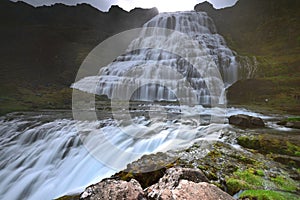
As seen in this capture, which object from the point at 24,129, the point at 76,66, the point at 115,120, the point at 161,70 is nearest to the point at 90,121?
the point at 115,120

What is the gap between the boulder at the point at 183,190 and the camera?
1381 millimetres

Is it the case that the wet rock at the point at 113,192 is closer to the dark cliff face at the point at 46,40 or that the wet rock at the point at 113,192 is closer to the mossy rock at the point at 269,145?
the mossy rock at the point at 269,145

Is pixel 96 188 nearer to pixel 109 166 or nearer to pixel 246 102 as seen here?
pixel 109 166

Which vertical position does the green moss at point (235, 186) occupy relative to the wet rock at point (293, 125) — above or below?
below

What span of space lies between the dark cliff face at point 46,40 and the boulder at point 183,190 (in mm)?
19376

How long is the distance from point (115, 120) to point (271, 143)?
506cm

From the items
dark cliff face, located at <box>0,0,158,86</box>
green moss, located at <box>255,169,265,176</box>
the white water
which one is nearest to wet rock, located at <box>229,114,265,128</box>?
the white water

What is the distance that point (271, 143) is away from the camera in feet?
11.3

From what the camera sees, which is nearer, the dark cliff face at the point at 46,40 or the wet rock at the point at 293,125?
the wet rock at the point at 293,125

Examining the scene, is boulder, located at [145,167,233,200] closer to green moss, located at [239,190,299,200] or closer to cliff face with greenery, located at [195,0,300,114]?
green moss, located at [239,190,299,200]

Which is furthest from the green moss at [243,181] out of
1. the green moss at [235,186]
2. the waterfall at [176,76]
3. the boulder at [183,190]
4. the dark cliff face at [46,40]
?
the dark cliff face at [46,40]

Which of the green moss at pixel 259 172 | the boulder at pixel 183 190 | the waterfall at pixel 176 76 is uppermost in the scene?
the waterfall at pixel 176 76

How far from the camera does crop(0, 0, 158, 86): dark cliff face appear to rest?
20325mm

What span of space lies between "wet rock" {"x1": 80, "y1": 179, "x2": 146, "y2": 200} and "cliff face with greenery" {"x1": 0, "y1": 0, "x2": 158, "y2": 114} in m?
10.0
